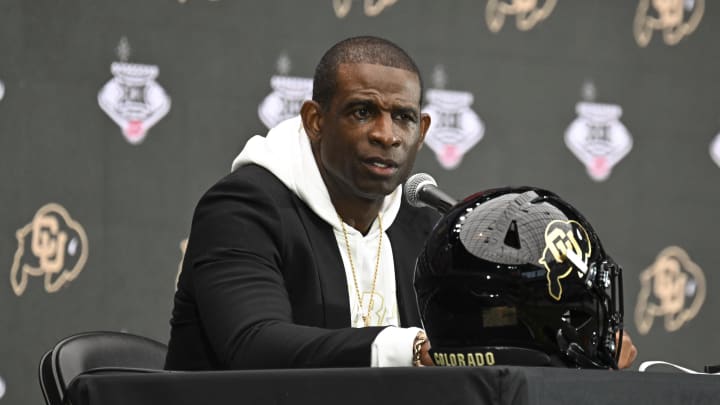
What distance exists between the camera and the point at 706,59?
3.83m

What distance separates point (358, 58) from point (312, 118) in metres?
0.15

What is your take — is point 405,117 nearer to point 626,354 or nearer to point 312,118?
point 312,118

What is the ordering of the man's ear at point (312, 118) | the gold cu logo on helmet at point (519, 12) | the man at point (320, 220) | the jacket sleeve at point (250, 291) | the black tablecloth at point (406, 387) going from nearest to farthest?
the black tablecloth at point (406, 387), the jacket sleeve at point (250, 291), the man at point (320, 220), the man's ear at point (312, 118), the gold cu logo on helmet at point (519, 12)

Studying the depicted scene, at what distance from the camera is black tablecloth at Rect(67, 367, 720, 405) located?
3.34ft

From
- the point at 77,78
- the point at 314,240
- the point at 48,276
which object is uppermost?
the point at 77,78

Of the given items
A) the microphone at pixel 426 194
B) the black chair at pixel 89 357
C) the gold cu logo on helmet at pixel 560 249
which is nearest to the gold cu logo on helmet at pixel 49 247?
the black chair at pixel 89 357

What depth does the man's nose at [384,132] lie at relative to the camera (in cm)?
189

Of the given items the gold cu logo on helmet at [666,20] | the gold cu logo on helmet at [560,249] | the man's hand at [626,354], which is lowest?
the man's hand at [626,354]

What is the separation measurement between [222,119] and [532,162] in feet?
3.27

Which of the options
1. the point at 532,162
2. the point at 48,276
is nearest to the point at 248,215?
the point at 48,276

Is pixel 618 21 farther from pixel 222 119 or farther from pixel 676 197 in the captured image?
pixel 222 119

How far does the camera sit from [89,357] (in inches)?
78.6

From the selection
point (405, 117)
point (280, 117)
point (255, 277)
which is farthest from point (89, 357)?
point (280, 117)

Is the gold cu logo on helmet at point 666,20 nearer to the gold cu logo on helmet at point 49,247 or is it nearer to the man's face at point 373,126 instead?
the gold cu logo on helmet at point 49,247
